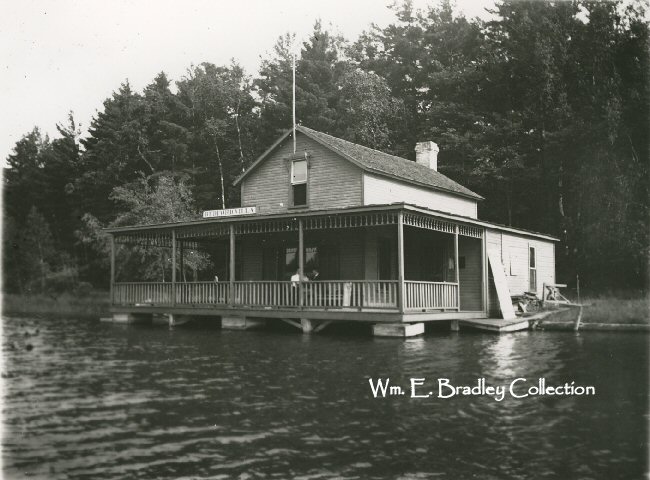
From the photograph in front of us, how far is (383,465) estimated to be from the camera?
6.73 meters

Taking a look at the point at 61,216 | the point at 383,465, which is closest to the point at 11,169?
the point at 61,216

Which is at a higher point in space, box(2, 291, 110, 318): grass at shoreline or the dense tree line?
the dense tree line

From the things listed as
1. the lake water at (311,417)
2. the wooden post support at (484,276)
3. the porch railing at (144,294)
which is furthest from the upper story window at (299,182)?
the lake water at (311,417)

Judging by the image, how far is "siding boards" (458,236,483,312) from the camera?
79.7 feet

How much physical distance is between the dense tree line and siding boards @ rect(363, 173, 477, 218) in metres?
7.29

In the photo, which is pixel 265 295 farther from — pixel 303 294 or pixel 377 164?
pixel 377 164

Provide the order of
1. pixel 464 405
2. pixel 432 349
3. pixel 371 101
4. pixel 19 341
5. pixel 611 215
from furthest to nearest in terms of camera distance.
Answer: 1. pixel 371 101
2. pixel 611 215
3. pixel 19 341
4. pixel 432 349
5. pixel 464 405

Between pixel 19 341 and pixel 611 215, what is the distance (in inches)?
1061

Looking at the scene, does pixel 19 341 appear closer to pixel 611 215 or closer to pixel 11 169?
pixel 611 215

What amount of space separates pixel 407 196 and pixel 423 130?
2154cm

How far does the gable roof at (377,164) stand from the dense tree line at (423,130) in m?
8.35

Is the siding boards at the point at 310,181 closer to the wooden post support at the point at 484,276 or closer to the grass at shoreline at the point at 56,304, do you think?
the wooden post support at the point at 484,276

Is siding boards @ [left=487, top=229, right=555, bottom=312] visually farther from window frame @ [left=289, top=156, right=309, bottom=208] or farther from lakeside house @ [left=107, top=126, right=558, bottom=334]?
window frame @ [left=289, top=156, right=309, bottom=208]

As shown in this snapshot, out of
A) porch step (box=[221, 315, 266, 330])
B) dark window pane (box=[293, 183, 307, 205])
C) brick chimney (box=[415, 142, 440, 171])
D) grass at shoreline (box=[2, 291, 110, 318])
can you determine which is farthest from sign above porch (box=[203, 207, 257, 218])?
grass at shoreline (box=[2, 291, 110, 318])
